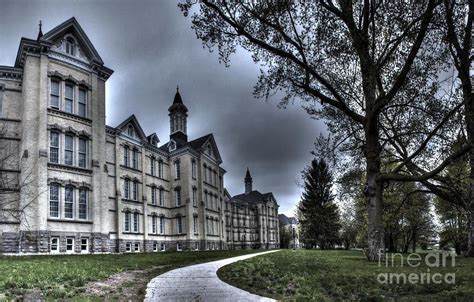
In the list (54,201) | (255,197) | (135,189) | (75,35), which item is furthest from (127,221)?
(255,197)

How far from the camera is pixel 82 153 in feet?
111

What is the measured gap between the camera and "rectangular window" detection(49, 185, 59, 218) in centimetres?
3090

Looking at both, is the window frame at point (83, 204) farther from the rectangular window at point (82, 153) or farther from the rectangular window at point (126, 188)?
the rectangular window at point (126, 188)

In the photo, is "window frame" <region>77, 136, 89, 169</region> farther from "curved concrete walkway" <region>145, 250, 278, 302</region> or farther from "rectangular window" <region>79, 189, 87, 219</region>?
"curved concrete walkway" <region>145, 250, 278, 302</region>

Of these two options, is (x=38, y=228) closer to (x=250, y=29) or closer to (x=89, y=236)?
(x=89, y=236)

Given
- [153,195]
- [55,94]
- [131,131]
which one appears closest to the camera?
[55,94]

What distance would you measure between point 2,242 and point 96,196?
7901 mm

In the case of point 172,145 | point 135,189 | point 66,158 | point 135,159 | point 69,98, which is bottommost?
point 135,189

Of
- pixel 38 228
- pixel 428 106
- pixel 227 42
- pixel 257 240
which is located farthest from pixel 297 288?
pixel 257 240

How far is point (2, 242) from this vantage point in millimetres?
28172

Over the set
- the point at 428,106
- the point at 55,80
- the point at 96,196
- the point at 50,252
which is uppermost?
the point at 55,80

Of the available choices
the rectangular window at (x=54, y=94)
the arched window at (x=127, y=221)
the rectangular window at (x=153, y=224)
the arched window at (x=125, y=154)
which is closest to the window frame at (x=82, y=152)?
the rectangular window at (x=54, y=94)

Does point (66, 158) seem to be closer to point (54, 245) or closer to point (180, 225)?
point (54, 245)

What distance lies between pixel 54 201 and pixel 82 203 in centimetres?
254
